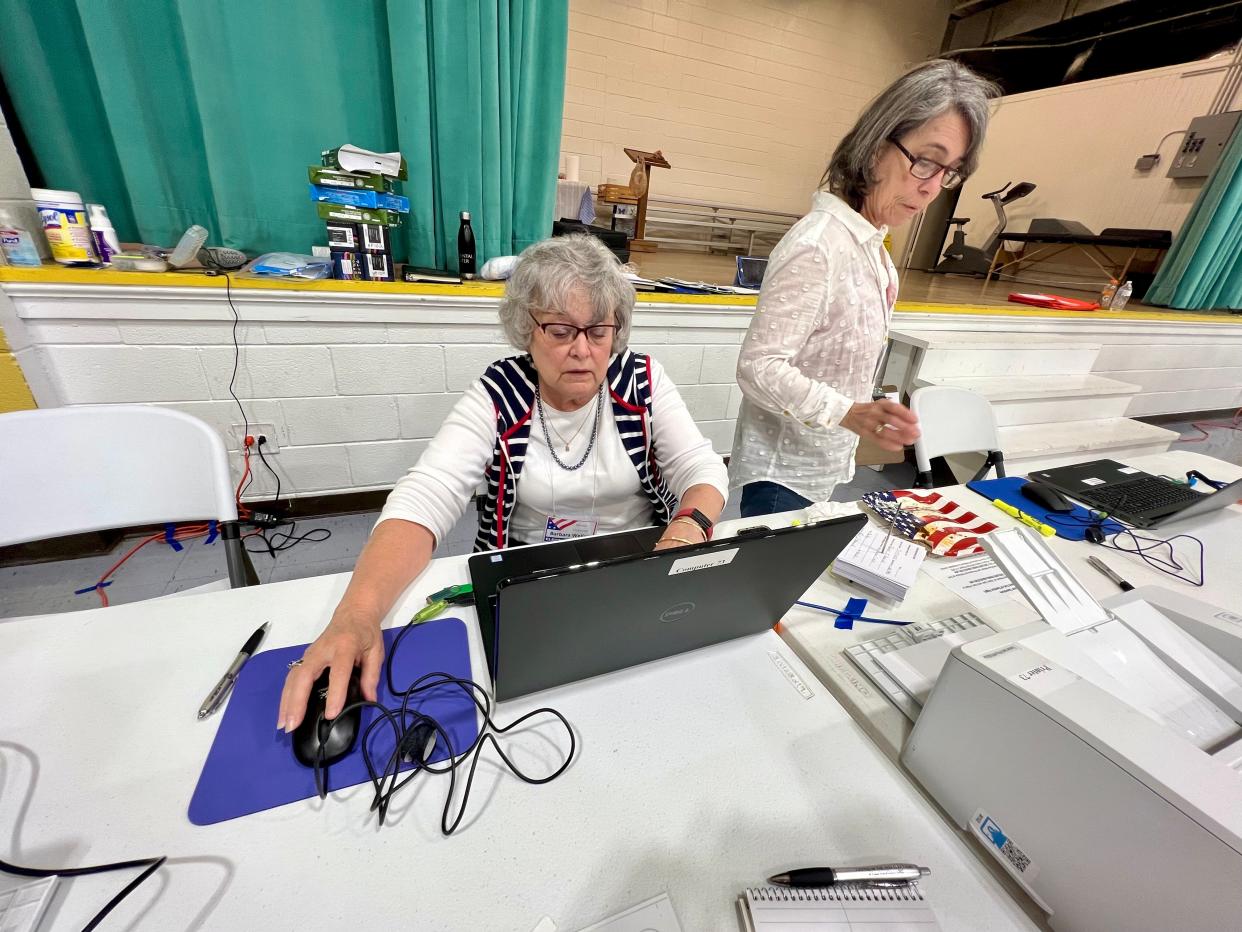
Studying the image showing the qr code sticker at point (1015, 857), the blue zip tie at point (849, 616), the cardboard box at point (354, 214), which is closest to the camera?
the qr code sticker at point (1015, 857)

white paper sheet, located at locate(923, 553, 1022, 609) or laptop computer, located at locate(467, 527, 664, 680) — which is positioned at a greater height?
laptop computer, located at locate(467, 527, 664, 680)

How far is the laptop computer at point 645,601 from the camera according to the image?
1.70 feet

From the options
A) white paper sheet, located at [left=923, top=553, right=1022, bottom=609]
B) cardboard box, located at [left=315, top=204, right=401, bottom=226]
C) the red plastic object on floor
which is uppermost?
cardboard box, located at [left=315, top=204, right=401, bottom=226]

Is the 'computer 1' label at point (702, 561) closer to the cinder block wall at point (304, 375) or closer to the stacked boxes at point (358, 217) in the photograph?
the cinder block wall at point (304, 375)

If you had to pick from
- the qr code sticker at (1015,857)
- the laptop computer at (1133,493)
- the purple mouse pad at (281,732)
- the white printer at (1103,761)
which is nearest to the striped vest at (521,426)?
the purple mouse pad at (281,732)

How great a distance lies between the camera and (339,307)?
1.79 metres

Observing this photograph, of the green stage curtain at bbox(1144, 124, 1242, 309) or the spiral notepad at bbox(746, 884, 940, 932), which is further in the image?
the green stage curtain at bbox(1144, 124, 1242, 309)

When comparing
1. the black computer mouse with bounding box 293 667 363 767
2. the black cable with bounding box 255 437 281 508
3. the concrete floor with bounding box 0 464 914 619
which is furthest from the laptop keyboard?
the black cable with bounding box 255 437 281 508

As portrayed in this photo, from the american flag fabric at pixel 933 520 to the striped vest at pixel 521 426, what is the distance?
514 millimetres

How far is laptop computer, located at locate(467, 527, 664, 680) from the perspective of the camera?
733mm

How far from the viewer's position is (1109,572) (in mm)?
1039

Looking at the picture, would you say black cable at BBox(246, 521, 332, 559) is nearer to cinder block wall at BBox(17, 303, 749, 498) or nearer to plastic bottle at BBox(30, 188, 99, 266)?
cinder block wall at BBox(17, 303, 749, 498)

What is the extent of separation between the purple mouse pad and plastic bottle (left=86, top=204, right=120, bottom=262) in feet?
5.91

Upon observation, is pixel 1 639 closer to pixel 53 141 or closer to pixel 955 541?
pixel 955 541
